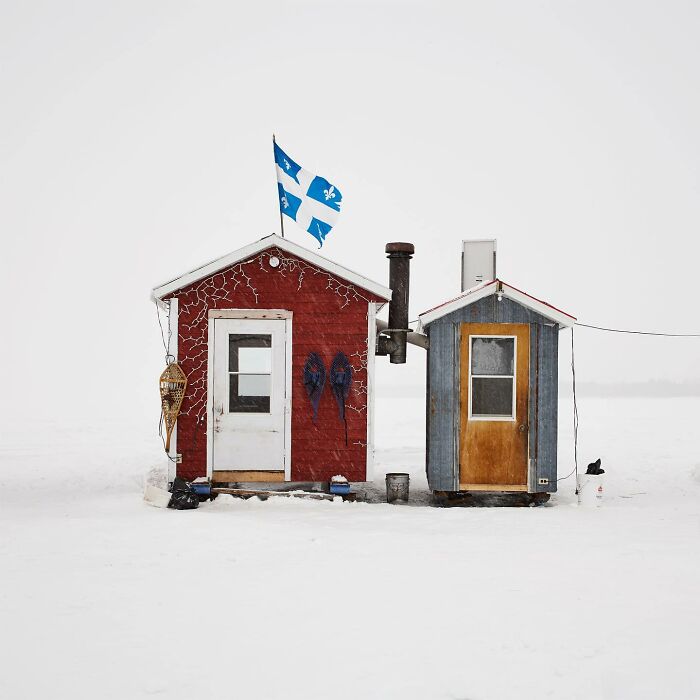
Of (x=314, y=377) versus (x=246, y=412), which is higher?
(x=314, y=377)

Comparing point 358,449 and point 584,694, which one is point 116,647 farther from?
point 358,449

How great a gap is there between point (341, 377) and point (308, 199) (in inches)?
121

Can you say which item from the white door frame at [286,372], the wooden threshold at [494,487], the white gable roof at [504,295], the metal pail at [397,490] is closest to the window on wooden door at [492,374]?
the white gable roof at [504,295]

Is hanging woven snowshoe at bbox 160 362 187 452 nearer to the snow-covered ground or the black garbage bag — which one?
the black garbage bag

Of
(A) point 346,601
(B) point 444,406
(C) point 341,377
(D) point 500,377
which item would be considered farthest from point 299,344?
(A) point 346,601

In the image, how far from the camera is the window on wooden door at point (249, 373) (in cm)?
1100

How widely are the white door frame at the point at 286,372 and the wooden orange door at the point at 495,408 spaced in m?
2.49

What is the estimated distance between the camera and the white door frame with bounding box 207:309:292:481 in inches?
428

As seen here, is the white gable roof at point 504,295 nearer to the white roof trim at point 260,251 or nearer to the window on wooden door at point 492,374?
the window on wooden door at point 492,374

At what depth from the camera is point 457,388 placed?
36.1 feet

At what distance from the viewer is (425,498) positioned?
39.1 feet

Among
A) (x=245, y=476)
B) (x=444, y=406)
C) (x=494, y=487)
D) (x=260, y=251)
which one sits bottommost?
(x=494, y=487)

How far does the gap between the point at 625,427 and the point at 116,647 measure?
78.6 feet

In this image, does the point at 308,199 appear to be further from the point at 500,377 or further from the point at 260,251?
the point at 500,377
